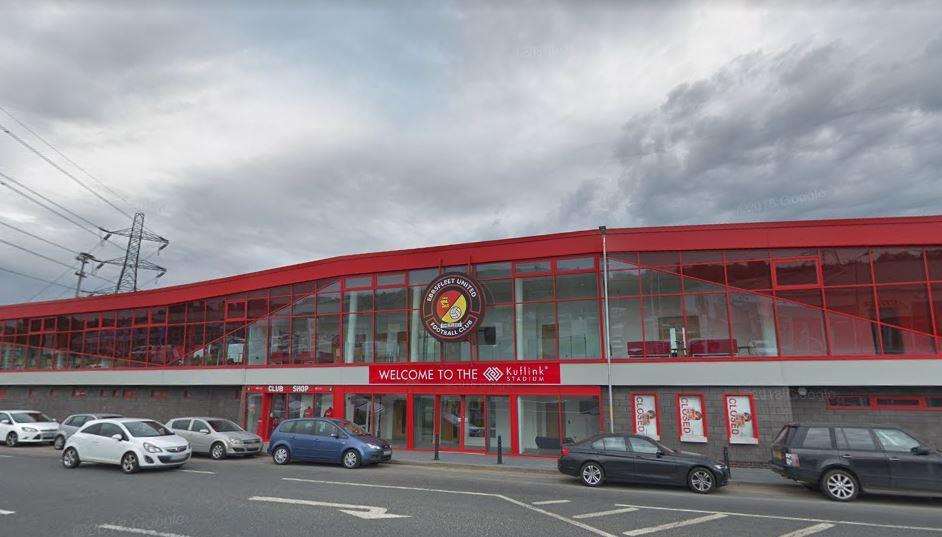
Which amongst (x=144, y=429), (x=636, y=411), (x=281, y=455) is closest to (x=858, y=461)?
(x=636, y=411)

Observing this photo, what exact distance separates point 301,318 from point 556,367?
12.0 meters

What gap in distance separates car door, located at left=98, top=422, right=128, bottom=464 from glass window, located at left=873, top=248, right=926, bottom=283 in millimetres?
22732

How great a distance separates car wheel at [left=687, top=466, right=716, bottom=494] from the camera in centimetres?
1326

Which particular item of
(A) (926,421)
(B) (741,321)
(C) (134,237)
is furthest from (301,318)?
(C) (134,237)

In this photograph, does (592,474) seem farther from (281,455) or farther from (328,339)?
(328,339)

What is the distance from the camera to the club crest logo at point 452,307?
21.5 m

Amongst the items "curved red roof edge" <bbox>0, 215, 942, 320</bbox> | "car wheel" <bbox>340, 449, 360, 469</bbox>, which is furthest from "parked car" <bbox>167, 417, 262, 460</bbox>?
"curved red roof edge" <bbox>0, 215, 942, 320</bbox>

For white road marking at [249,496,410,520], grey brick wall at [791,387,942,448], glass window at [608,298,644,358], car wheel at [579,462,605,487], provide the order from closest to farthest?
1. white road marking at [249,496,410,520]
2. car wheel at [579,462,605,487]
3. grey brick wall at [791,387,942,448]
4. glass window at [608,298,644,358]

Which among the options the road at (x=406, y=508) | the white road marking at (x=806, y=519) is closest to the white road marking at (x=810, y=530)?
the road at (x=406, y=508)

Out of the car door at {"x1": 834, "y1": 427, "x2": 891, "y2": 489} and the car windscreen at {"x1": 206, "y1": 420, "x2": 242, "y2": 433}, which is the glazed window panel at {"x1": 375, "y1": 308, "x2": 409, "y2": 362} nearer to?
the car windscreen at {"x1": 206, "y1": 420, "x2": 242, "y2": 433}

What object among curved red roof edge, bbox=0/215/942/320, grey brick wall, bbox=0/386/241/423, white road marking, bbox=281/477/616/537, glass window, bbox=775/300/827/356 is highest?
curved red roof edge, bbox=0/215/942/320

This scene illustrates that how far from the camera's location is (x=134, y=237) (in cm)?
5206

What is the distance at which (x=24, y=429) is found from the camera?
23234 mm

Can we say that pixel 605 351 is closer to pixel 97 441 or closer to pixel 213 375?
pixel 97 441
